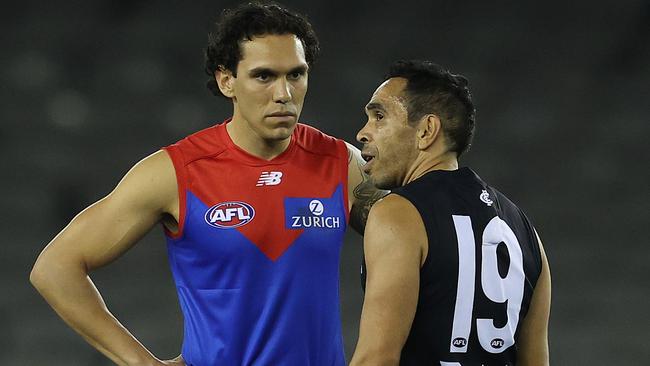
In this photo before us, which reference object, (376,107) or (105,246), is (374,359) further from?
(105,246)

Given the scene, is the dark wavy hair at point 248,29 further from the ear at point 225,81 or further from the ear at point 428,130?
the ear at point 428,130

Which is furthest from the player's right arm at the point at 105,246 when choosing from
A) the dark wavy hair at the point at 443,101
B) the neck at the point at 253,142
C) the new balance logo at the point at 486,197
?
the new balance logo at the point at 486,197

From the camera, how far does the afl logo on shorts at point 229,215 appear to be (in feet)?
8.38

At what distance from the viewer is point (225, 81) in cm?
275

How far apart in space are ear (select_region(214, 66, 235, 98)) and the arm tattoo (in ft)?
1.45

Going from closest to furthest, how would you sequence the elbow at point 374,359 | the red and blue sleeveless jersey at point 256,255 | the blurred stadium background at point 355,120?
the elbow at point 374,359
the red and blue sleeveless jersey at point 256,255
the blurred stadium background at point 355,120

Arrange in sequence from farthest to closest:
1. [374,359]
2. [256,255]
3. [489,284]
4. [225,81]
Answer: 1. [225,81]
2. [256,255]
3. [489,284]
4. [374,359]

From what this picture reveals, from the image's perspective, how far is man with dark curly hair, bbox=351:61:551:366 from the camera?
1.96 meters

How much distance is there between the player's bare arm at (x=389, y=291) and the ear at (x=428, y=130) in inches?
10.9

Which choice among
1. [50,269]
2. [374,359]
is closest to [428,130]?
[374,359]

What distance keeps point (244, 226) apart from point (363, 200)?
0.36 metres

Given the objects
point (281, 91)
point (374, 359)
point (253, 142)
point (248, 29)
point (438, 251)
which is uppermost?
point (248, 29)

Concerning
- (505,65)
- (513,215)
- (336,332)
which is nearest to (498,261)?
(513,215)

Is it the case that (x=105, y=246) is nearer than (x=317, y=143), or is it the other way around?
(x=105, y=246)
